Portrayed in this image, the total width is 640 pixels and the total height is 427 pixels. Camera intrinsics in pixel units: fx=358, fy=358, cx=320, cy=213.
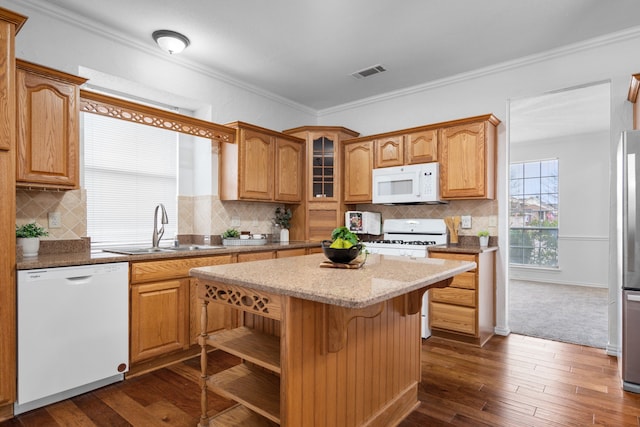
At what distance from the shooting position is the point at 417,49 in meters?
3.35

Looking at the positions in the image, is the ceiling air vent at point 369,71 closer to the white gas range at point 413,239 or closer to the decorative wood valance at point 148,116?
the decorative wood valance at point 148,116

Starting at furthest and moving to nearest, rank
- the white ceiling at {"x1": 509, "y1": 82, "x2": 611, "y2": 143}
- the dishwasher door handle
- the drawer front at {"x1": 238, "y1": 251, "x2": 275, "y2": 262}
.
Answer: the white ceiling at {"x1": 509, "y1": 82, "x2": 611, "y2": 143}, the drawer front at {"x1": 238, "y1": 251, "x2": 275, "y2": 262}, the dishwasher door handle

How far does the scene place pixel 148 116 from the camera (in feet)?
10.2

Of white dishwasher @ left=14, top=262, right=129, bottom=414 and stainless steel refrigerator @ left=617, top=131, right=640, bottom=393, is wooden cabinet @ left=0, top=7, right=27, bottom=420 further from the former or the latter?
stainless steel refrigerator @ left=617, top=131, right=640, bottom=393

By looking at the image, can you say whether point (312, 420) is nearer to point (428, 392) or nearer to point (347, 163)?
point (428, 392)

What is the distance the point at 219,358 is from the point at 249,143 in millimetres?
2152

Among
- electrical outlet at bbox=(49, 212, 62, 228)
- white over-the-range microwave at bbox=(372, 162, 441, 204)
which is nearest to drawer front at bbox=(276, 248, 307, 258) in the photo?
white over-the-range microwave at bbox=(372, 162, 441, 204)

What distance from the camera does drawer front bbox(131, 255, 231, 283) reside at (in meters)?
2.61

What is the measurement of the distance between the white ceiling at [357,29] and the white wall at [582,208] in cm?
370

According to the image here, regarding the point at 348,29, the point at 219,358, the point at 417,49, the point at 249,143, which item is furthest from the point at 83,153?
the point at 417,49

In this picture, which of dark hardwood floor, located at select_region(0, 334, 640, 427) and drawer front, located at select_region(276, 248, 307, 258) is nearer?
dark hardwood floor, located at select_region(0, 334, 640, 427)

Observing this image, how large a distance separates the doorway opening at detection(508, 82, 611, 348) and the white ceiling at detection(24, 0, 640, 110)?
1.69 m

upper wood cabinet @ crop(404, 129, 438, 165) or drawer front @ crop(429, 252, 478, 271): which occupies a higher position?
upper wood cabinet @ crop(404, 129, 438, 165)

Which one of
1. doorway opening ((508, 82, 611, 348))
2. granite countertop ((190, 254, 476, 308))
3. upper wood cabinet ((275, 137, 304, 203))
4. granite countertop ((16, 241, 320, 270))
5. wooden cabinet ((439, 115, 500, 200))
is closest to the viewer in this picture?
granite countertop ((190, 254, 476, 308))
